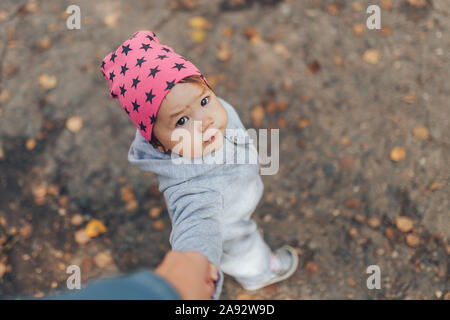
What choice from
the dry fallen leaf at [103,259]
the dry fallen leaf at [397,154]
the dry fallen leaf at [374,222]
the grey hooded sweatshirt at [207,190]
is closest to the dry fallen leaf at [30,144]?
the dry fallen leaf at [103,259]

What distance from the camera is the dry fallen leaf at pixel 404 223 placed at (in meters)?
2.20

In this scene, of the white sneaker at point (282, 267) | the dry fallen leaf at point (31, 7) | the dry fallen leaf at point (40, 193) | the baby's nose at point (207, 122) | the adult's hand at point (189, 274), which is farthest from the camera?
the dry fallen leaf at point (31, 7)

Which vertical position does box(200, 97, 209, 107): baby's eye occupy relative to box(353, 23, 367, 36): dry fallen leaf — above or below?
below

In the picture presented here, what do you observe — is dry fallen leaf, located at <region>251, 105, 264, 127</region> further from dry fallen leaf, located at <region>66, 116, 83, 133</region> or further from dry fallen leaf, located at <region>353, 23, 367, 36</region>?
dry fallen leaf, located at <region>66, 116, 83, 133</region>

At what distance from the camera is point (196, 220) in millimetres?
1264

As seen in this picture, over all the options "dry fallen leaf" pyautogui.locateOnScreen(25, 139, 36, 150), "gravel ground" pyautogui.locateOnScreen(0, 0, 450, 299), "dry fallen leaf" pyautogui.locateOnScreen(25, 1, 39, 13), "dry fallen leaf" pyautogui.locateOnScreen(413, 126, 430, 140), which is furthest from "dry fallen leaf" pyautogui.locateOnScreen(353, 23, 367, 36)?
"dry fallen leaf" pyautogui.locateOnScreen(25, 1, 39, 13)

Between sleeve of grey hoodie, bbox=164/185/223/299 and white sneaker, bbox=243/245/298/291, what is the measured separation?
0.98 m

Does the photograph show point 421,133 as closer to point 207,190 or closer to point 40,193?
point 207,190

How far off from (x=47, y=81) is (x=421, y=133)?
9.81ft

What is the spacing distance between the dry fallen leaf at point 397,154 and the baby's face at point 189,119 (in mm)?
1586

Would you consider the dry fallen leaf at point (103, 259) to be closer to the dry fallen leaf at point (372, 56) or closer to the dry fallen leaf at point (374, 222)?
the dry fallen leaf at point (374, 222)

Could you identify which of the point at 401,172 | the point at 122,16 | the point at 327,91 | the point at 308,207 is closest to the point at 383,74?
the point at 327,91

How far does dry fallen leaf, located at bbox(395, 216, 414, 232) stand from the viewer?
220cm

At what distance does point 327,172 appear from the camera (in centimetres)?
241
